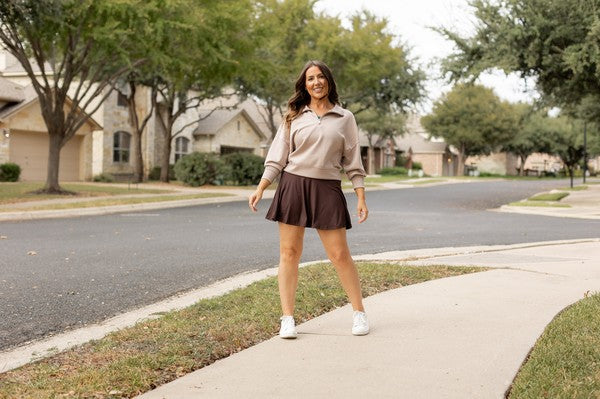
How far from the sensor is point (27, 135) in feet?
108

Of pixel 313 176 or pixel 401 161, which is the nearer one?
pixel 313 176

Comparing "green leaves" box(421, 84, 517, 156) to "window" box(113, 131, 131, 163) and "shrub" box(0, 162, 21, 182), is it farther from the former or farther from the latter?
"shrub" box(0, 162, 21, 182)

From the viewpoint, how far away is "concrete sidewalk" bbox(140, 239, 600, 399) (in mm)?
3707

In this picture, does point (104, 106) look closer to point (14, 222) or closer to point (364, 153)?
point (14, 222)

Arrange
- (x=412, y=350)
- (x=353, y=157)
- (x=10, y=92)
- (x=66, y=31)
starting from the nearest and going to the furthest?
(x=412, y=350)
(x=353, y=157)
(x=66, y=31)
(x=10, y=92)

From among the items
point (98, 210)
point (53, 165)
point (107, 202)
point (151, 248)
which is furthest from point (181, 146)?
point (151, 248)

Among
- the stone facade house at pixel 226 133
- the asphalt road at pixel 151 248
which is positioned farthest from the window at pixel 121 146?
the asphalt road at pixel 151 248

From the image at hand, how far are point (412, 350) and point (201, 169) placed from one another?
28060 mm

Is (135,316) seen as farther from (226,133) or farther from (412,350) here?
(226,133)

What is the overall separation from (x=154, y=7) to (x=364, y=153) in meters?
51.7

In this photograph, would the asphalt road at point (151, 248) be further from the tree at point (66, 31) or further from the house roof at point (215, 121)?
the house roof at point (215, 121)

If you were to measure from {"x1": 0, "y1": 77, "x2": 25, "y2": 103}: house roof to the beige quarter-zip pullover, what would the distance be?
1182 inches

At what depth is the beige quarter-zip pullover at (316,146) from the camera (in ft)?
15.8

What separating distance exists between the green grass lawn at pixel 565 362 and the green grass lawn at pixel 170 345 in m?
1.87
